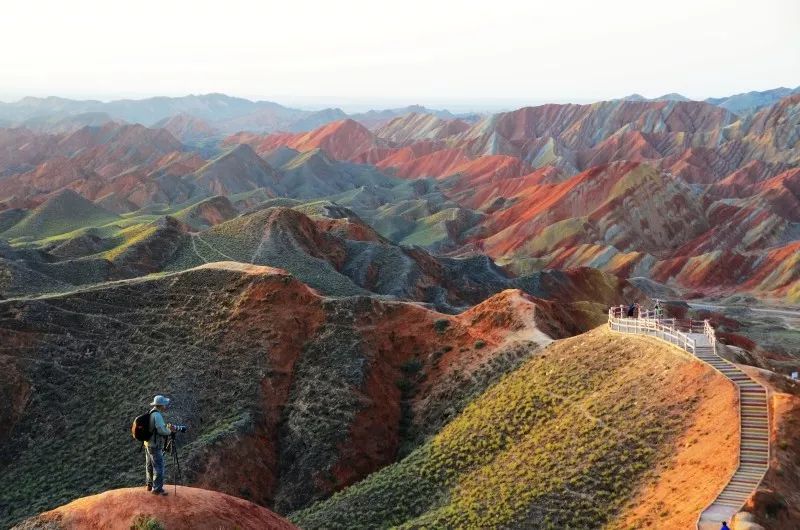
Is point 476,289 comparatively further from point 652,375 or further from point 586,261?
point 652,375

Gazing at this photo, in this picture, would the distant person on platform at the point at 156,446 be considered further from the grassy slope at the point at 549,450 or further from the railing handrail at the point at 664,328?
the railing handrail at the point at 664,328

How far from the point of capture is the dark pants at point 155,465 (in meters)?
19.4

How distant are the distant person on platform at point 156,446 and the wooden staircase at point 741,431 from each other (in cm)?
1565

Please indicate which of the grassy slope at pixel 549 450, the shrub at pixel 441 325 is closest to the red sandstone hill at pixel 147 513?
the grassy slope at pixel 549 450

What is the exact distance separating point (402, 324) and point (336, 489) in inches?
563

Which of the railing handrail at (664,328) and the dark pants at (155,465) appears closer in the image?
the dark pants at (155,465)

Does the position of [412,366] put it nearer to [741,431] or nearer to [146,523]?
[741,431]

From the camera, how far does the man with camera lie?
1862cm

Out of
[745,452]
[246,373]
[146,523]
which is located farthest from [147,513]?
[246,373]

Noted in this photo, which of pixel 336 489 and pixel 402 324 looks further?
pixel 402 324

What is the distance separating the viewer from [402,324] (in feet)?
168

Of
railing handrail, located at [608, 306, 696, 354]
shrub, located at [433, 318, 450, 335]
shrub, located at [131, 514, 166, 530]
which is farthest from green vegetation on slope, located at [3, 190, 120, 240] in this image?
shrub, located at [131, 514, 166, 530]

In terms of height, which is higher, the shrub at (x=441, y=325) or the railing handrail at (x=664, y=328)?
the railing handrail at (x=664, y=328)

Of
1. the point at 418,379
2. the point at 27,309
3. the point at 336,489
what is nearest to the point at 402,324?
the point at 418,379
